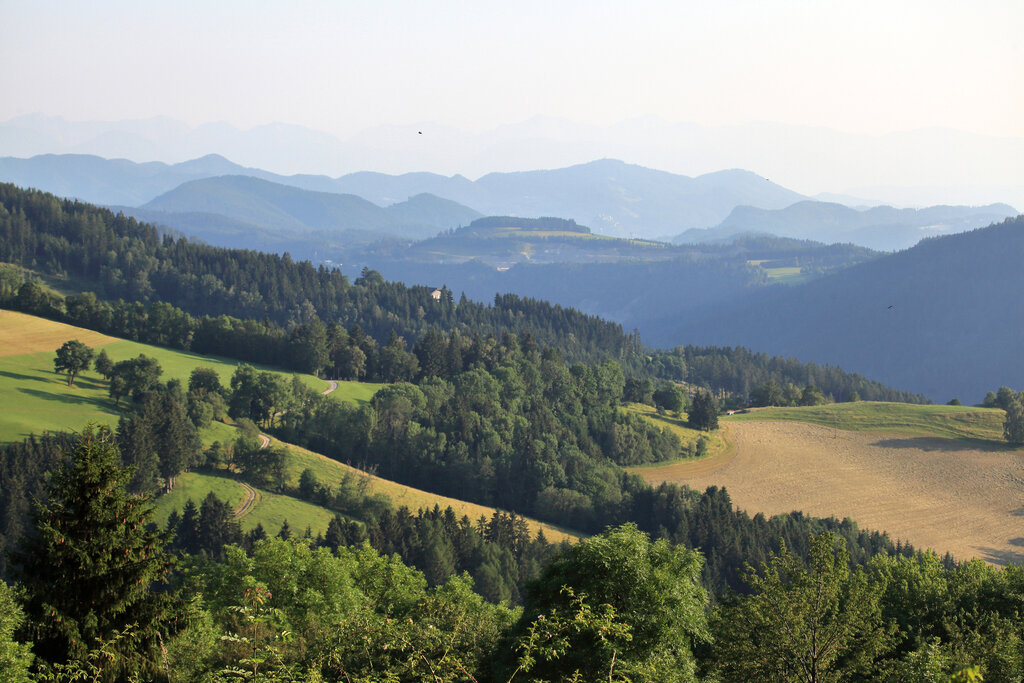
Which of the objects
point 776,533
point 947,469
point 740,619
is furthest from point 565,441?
point 740,619

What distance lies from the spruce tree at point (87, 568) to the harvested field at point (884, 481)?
92.1 m

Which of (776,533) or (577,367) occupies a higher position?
(577,367)

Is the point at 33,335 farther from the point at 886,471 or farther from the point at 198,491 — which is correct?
the point at 886,471

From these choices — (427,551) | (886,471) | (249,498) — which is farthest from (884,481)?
(249,498)

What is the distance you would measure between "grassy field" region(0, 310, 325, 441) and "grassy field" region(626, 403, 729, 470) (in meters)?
49.1

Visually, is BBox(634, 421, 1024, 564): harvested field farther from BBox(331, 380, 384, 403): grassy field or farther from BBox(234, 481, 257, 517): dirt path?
BBox(234, 481, 257, 517): dirt path

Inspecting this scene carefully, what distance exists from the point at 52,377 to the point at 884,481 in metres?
116

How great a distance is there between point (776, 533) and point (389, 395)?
193 feet

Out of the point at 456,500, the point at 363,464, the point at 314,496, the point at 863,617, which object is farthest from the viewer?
the point at 363,464

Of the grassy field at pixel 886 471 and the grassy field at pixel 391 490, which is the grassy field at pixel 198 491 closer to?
the grassy field at pixel 391 490

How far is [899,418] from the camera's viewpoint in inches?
5768

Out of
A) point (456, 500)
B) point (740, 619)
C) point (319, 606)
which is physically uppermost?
point (740, 619)

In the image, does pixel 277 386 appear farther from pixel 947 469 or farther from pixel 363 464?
pixel 947 469

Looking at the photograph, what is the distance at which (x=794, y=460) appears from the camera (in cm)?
12494
